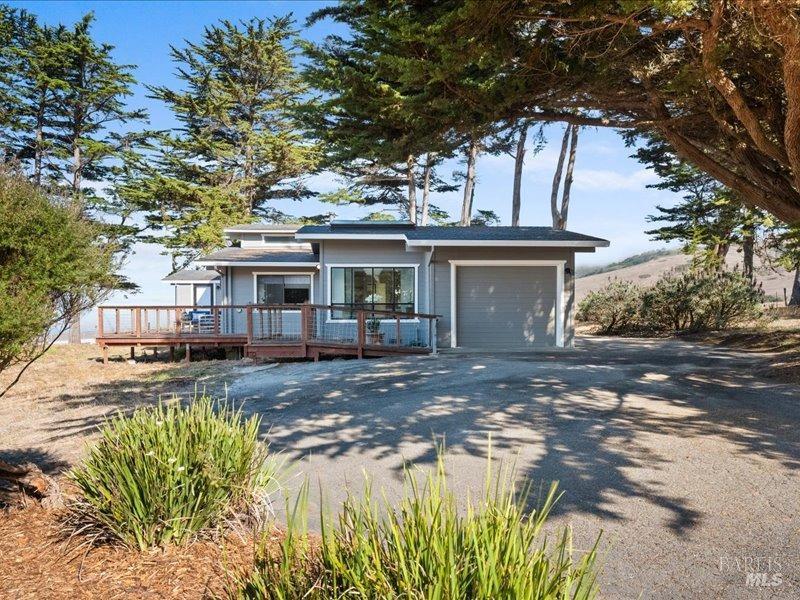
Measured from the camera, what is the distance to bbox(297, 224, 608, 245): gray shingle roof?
13.5 meters

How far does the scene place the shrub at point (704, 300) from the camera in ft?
56.0

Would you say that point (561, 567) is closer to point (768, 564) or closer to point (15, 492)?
point (768, 564)

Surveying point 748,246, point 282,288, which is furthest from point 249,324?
point 748,246

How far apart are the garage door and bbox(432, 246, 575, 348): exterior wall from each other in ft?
1.08

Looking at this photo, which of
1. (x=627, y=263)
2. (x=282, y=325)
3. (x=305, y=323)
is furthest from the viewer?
(x=627, y=263)

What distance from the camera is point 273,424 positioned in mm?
6191

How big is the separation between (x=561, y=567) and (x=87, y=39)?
28407 mm

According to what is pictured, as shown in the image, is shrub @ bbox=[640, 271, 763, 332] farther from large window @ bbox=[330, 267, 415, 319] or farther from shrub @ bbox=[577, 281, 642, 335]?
large window @ bbox=[330, 267, 415, 319]

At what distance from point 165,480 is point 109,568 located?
0.53m

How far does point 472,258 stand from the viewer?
13914mm

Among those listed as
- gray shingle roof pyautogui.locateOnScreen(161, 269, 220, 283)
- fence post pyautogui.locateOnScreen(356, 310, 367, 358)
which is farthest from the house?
gray shingle roof pyautogui.locateOnScreen(161, 269, 220, 283)

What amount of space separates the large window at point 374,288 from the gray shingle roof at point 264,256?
2.45m

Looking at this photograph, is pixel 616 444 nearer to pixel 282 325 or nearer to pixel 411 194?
pixel 282 325

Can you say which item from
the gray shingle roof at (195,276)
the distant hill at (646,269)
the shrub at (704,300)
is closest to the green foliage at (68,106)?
the gray shingle roof at (195,276)
